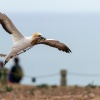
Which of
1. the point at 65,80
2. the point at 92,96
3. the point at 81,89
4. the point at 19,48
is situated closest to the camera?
the point at 19,48

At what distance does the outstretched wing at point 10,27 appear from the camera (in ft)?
42.6

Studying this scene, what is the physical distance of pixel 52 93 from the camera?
1961 cm

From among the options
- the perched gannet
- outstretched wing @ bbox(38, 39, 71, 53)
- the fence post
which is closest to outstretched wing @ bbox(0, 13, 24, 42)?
the perched gannet

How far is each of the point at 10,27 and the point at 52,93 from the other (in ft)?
22.0

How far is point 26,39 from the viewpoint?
12680 mm

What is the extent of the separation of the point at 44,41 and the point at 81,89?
271 inches

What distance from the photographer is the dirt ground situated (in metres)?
18.2

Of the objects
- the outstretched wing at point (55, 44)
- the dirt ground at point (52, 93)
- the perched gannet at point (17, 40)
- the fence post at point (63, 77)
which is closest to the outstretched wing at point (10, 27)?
the perched gannet at point (17, 40)

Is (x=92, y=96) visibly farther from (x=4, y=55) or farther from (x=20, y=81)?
(x=20, y=81)

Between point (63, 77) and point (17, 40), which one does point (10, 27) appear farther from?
point (63, 77)

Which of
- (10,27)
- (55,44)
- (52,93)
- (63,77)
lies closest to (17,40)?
(10,27)

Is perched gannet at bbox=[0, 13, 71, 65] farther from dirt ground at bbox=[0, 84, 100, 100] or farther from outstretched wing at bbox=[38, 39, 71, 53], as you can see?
dirt ground at bbox=[0, 84, 100, 100]

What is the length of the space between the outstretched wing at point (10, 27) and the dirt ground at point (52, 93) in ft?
16.2

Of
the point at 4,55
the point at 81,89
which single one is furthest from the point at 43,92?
the point at 4,55
